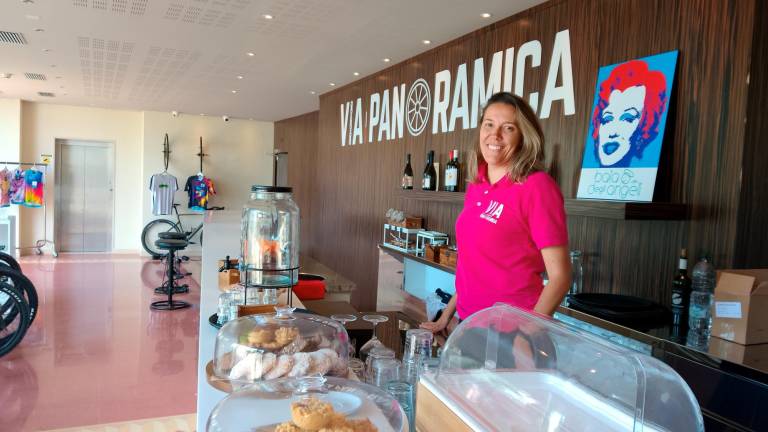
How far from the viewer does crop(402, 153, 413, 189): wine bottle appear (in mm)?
5102

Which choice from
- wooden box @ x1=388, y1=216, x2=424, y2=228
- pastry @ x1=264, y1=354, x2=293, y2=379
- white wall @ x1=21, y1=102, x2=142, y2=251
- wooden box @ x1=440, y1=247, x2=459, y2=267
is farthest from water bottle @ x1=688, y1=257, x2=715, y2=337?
white wall @ x1=21, y1=102, x2=142, y2=251

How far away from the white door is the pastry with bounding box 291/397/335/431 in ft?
39.6

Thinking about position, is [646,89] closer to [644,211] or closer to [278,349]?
[644,211]

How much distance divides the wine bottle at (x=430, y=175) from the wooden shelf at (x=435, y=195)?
0.10m

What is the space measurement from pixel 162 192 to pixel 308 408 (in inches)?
447

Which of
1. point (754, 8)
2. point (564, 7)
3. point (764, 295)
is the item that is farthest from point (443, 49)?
point (764, 295)

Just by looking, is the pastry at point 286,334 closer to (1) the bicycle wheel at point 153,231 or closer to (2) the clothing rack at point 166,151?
(1) the bicycle wheel at point 153,231

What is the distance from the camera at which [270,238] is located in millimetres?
1793

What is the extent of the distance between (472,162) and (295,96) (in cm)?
657

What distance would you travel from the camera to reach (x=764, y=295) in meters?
2.16

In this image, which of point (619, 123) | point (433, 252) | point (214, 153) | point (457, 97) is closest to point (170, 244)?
point (433, 252)

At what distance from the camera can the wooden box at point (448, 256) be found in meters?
4.04

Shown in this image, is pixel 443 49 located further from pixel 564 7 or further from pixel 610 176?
pixel 610 176

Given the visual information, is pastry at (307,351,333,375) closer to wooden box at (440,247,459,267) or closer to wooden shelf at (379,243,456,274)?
wooden shelf at (379,243,456,274)
